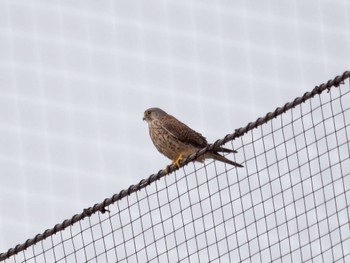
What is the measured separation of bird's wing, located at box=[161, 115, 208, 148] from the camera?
852 cm

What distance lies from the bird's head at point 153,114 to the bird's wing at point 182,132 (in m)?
0.12

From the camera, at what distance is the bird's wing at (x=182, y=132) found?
28.0ft

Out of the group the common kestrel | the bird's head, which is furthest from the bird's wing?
the bird's head

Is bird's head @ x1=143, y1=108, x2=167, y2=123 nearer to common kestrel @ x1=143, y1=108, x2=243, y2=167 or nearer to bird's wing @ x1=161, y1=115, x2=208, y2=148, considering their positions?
common kestrel @ x1=143, y1=108, x2=243, y2=167

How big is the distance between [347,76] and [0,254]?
2.16m

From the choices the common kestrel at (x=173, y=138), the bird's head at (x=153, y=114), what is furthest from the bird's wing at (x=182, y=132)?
the bird's head at (x=153, y=114)

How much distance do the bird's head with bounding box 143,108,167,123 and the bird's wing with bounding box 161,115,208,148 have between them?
12 cm

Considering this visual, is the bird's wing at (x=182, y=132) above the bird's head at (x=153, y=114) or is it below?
below

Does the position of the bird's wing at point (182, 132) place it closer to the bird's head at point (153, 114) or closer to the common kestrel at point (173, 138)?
the common kestrel at point (173, 138)

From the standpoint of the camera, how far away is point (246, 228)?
496 centimetres

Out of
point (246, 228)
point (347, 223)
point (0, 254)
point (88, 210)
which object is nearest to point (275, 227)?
point (246, 228)

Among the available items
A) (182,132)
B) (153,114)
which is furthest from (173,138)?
(153,114)

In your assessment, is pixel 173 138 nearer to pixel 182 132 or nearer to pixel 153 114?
pixel 182 132

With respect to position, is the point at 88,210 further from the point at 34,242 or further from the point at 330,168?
the point at 330,168
